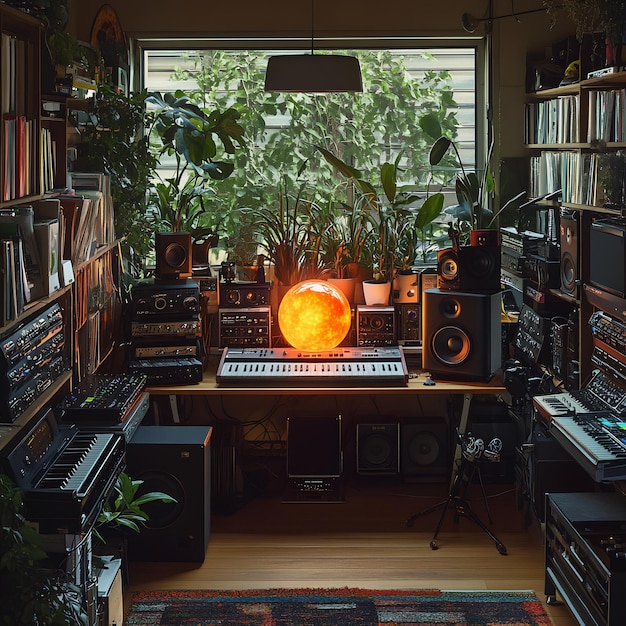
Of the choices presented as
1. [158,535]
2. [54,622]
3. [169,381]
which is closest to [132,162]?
[169,381]

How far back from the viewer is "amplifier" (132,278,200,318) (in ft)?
15.7

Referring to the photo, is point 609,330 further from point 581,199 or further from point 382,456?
point 382,456

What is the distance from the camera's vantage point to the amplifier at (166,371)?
15.6 ft

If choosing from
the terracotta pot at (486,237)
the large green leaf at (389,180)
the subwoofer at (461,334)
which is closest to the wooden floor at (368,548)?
the subwoofer at (461,334)

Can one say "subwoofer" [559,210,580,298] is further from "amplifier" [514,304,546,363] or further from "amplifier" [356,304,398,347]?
"amplifier" [356,304,398,347]

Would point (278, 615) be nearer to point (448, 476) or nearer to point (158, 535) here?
point (158, 535)

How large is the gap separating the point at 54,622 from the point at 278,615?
1486 millimetres

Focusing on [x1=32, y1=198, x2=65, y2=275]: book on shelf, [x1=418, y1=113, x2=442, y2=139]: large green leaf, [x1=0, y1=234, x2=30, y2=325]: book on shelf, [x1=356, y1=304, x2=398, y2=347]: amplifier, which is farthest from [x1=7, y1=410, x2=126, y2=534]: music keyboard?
[x1=418, y1=113, x2=442, y2=139]: large green leaf

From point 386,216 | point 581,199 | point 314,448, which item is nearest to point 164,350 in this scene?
point 314,448

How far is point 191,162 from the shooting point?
5.02m

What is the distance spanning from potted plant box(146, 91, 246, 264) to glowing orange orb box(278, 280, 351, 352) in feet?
2.31

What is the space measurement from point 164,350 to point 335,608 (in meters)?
1.51

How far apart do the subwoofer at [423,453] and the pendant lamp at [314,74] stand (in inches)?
75.2

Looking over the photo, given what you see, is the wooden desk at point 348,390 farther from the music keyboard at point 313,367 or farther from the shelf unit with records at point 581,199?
the shelf unit with records at point 581,199
